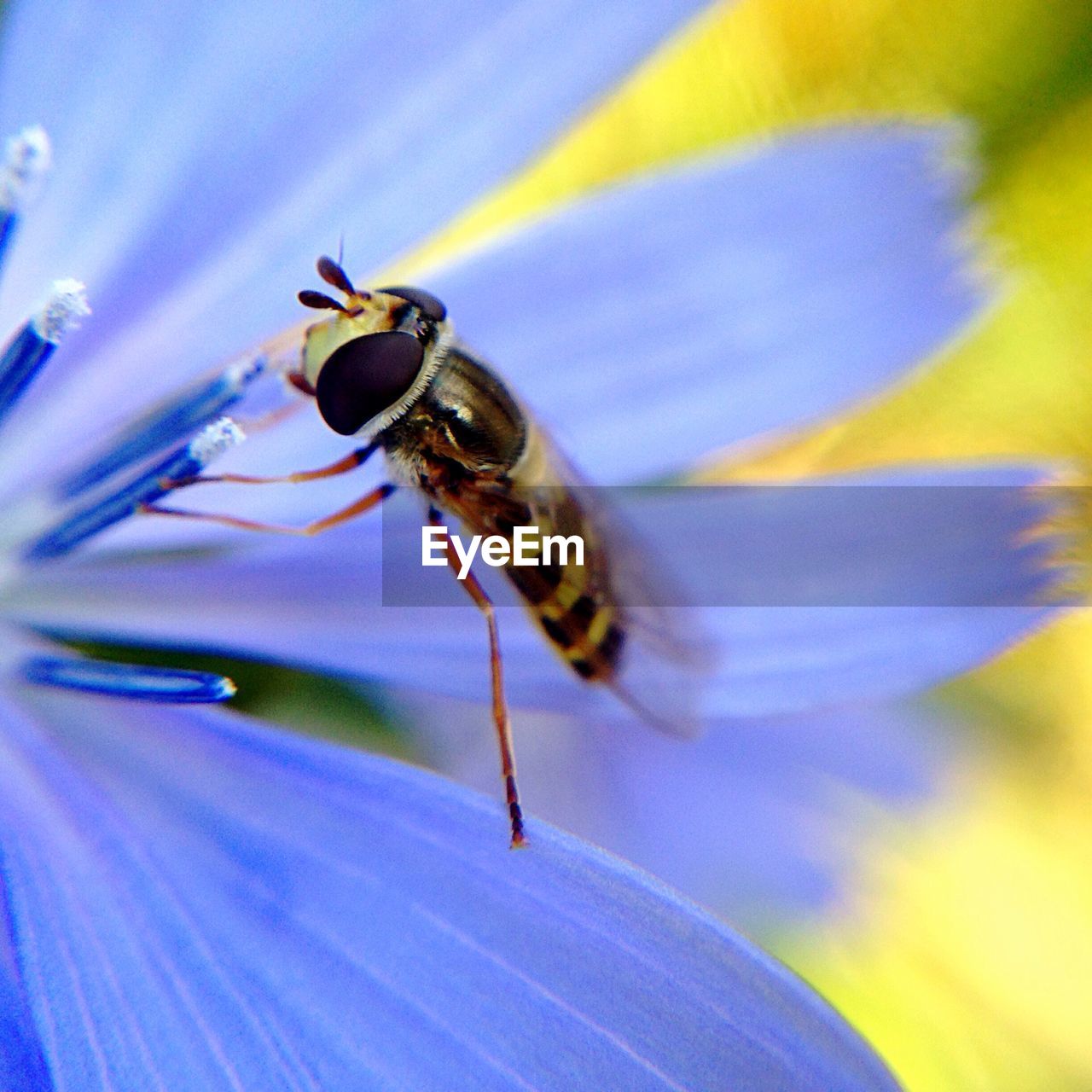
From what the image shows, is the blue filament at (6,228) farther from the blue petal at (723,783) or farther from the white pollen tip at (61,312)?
the blue petal at (723,783)

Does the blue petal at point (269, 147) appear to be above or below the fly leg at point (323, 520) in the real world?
above

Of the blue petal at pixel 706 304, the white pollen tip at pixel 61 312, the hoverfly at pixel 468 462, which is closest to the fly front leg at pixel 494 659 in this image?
the hoverfly at pixel 468 462

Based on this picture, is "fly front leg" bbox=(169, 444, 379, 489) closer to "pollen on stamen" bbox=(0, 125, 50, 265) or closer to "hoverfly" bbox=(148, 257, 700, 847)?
"hoverfly" bbox=(148, 257, 700, 847)

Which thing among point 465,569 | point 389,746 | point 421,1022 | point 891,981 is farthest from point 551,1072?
point 891,981

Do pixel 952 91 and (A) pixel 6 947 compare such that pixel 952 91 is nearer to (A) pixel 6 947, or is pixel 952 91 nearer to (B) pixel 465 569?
(B) pixel 465 569

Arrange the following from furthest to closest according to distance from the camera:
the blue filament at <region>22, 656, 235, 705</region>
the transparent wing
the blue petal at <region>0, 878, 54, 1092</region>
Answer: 1. the transparent wing
2. the blue filament at <region>22, 656, 235, 705</region>
3. the blue petal at <region>0, 878, 54, 1092</region>

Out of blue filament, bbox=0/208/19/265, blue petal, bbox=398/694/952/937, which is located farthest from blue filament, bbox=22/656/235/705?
blue petal, bbox=398/694/952/937
